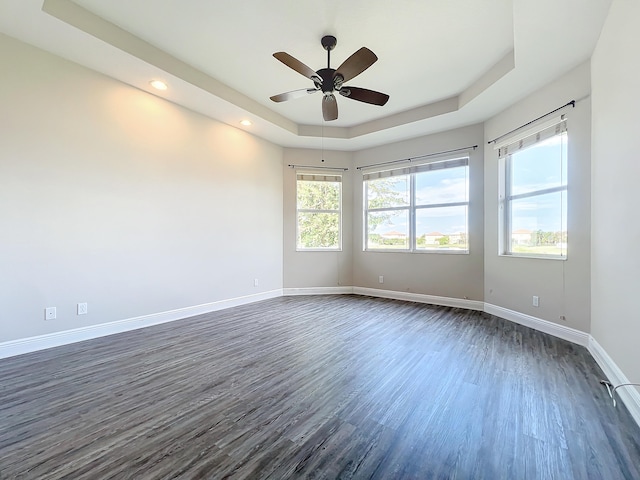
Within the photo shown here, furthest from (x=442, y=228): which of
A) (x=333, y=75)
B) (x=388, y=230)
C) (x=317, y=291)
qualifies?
(x=333, y=75)

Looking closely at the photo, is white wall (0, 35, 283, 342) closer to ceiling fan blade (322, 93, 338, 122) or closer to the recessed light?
the recessed light

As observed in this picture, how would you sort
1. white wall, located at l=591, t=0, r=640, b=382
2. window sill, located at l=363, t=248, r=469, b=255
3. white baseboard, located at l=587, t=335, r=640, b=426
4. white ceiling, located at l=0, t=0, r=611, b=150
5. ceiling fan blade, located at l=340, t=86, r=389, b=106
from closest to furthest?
white baseboard, located at l=587, t=335, r=640, b=426 < white wall, located at l=591, t=0, r=640, b=382 < white ceiling, located at l=0, t=0, r=611, b=150 < ceiling fan blade, located at l=340, t=86, r=389, b=106 < window sill, located at l=363, t=248, r=469, b=255

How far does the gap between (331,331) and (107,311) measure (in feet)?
8.49

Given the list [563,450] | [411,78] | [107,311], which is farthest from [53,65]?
[563,450]

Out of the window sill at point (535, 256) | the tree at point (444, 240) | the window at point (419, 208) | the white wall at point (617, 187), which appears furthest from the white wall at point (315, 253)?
the white wall at point (617, 187)

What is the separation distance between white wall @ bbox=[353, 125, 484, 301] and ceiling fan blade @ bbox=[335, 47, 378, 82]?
2.82 m

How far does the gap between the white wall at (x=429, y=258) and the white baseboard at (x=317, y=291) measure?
0.92ft

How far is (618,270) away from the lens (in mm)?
2074

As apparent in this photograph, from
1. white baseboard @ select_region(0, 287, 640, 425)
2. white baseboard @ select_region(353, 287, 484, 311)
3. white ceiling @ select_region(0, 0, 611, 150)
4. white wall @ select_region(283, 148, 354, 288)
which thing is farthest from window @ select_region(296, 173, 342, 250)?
white ceiling @ select_region(0, 0, 611, 150)

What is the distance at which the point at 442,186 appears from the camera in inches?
189

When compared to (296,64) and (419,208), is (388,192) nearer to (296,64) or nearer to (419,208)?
(419,208)

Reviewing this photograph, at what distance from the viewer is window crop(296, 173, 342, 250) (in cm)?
564

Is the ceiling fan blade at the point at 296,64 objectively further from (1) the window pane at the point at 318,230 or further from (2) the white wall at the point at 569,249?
(1) the window pane at the point at 318,230

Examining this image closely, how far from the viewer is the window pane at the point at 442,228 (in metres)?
4.61
